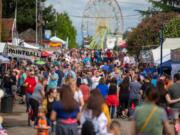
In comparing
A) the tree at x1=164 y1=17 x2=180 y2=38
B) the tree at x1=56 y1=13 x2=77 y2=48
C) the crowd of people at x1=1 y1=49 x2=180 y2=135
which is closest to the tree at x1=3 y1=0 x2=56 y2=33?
the tree at x1=164 y1=17 x2=180 y2=38

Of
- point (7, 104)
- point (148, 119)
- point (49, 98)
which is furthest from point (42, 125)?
point (7, 104)

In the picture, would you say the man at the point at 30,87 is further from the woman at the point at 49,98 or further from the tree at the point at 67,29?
the tree at the point at 67,29

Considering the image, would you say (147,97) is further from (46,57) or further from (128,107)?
(46,57)

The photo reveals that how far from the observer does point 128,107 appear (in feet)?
77.6

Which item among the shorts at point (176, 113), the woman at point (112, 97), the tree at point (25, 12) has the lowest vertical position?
the woman at point (112, 97)

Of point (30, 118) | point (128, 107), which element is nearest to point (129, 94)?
point (128, 107)

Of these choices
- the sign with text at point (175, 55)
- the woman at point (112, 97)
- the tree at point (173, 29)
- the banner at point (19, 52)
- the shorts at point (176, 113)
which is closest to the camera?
the shorts at point (176, 113)

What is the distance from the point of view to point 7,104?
1008 inches

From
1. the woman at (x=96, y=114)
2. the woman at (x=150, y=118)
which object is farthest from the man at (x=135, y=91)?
the woman at (x=150, y=118)

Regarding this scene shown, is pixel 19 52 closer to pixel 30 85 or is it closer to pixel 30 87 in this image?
pixel 30 85

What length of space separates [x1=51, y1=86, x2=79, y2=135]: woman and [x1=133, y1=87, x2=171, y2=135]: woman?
5.69 feet

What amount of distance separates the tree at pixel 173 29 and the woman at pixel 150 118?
3807cm

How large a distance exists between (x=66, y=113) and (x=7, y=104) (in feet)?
47.0

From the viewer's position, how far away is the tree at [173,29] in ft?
157
